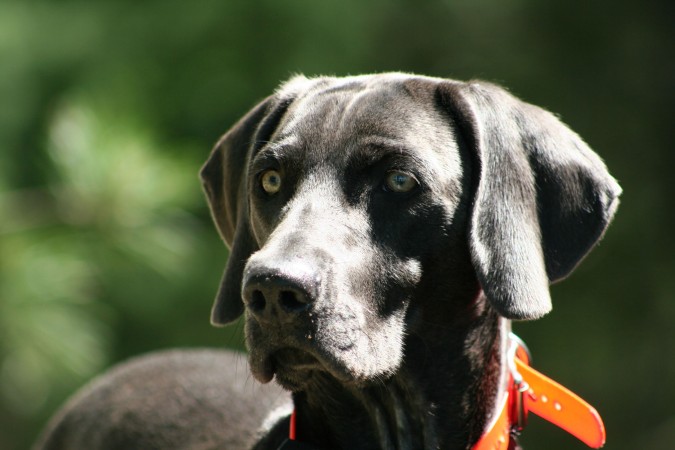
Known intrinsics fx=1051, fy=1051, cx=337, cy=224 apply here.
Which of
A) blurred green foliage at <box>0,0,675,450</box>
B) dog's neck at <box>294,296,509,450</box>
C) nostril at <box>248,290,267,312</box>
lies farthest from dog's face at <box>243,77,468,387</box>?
blurred green foliage at <box>0,0,675,450</box>

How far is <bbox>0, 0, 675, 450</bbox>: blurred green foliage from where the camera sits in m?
7.66

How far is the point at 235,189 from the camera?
3865 mm

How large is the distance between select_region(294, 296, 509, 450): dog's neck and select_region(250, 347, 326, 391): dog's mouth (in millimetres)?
202

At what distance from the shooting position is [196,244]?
7406 millimetres

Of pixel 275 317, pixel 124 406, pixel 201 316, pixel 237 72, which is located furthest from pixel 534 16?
pixel 275 317

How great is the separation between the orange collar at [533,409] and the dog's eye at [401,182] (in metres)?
0.70

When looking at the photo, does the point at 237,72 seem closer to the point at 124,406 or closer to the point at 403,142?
the point at 124,406

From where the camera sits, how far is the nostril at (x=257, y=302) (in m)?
2.91

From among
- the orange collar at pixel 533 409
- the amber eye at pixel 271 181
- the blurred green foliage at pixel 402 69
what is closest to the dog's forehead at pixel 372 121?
the amber eye at pixel 271 181

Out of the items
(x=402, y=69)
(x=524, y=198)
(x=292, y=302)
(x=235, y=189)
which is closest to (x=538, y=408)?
(x=524, y=198)

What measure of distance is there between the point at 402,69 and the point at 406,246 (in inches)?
193

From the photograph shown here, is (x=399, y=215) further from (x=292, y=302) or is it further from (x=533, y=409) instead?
(x=533, y=409)

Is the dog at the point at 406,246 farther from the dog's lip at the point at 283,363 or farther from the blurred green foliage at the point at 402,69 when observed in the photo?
the blurred green foliage at the point at 402,69

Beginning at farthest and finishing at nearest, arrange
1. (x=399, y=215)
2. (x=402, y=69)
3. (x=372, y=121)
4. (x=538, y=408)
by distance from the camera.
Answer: (x=402, y=69) → (x=538, y=408) → (x=372, y=121) → (x=399, y=215)
